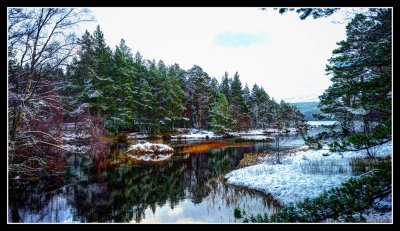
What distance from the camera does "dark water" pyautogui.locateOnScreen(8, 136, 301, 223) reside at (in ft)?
29.9

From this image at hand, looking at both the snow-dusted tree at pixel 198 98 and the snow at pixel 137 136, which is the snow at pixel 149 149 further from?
the snow-dusted tree at pixel 198 98

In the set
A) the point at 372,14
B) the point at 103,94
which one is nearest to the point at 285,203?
the point at 372,14

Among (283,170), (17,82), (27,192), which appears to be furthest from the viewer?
(283,170)

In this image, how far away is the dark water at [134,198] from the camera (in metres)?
9.10

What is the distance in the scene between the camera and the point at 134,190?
1227cm

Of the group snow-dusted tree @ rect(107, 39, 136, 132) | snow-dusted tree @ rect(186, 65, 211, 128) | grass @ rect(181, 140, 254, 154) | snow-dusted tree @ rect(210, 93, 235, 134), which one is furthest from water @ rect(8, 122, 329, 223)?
snow-dusted tree @ rect(186, 65, 211, 128)

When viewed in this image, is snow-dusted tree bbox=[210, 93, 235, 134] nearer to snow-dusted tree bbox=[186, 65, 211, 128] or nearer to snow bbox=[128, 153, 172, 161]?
snow-dusted tree bbox=[186, 65, 211, 128]

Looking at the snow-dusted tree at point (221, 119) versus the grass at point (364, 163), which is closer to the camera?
the grass at point (364, 163)

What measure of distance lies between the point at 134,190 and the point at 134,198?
1173 mm

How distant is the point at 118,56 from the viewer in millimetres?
39500

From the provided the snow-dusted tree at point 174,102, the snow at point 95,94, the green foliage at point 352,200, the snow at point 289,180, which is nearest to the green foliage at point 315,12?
the green foliage at point 352,200
